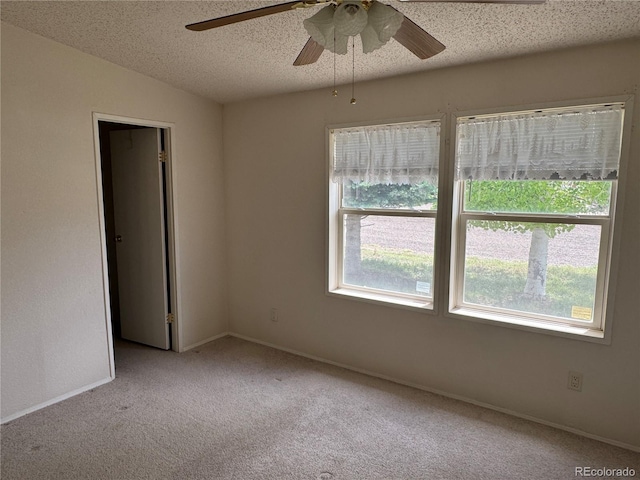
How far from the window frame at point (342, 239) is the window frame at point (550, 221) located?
0.27ft

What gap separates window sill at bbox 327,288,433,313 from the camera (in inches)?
120

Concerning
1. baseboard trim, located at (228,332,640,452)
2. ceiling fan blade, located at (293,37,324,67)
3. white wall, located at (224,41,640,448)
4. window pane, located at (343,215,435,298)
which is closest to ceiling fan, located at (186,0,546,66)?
ceiling fan blade, located at (293,37,324,67)

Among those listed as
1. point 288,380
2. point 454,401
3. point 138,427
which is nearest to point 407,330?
point 454,401

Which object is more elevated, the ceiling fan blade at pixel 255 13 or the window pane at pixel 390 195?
the ceiling fan blade at pixel 255 13

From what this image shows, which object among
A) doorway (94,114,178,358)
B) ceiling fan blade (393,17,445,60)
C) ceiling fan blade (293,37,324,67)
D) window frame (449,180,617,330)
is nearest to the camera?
ceiling fan blade (393,17,445,60)

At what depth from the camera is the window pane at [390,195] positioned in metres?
3.02

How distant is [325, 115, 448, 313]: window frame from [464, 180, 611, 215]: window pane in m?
0.27

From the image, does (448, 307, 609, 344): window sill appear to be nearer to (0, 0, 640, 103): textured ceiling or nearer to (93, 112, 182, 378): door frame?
(0, 0, 640, 103): textured ceiling

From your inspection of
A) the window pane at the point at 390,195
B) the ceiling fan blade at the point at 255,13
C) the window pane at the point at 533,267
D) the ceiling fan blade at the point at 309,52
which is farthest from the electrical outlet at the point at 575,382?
the ceiling fan blade at the point at 255,13

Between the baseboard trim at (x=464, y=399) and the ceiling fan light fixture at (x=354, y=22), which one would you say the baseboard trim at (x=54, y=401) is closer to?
the baseboard trim at (x=464, y=399)

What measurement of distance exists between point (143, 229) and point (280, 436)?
7.50 feet

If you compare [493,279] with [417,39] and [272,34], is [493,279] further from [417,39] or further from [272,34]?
[272,34]

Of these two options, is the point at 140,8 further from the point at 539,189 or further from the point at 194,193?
the point at 539,189

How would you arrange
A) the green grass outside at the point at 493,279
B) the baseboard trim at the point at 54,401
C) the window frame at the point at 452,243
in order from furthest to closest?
the baseboard trim at the point at 54,401 → the green grass outside at the point at 493,279 → the window frame at the point at 452,243
